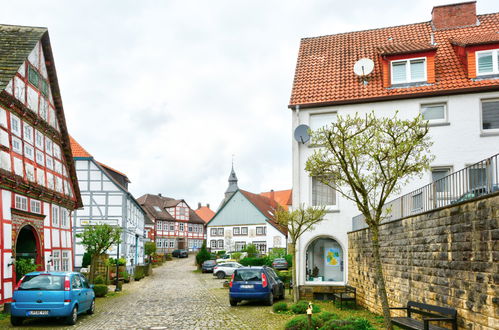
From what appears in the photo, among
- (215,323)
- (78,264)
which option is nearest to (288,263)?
(78,264)

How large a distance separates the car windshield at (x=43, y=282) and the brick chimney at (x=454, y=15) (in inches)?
828

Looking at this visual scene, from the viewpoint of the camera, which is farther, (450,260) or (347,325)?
(347,325)

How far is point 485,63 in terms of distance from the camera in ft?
70.8

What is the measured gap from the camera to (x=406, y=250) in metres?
13.6

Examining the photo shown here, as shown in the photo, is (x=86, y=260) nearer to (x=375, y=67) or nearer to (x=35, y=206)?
(x=35, y=206)

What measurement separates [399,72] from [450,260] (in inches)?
555

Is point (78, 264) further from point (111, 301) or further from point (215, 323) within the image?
point (215, 323)

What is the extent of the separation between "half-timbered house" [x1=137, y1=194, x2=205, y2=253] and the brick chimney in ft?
195

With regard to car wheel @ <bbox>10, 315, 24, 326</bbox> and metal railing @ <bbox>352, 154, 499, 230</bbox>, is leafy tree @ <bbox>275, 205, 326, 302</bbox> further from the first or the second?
car wheel @ <bbox>10, 315, 24, 326</bbox>

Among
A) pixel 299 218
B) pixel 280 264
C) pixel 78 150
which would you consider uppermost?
pixel 78 150

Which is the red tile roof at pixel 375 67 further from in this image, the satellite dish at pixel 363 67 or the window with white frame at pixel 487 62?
the window with white frame at pixel 487 62

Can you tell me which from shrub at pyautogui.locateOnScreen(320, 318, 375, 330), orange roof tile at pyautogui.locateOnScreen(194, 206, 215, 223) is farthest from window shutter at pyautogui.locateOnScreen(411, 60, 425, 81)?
orange roof tile at pyautogui.locateOnScreen(194, 206, 215, 223)

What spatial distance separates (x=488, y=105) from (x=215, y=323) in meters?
14.0

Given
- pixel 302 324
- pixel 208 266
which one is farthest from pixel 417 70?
pixel 208 266
